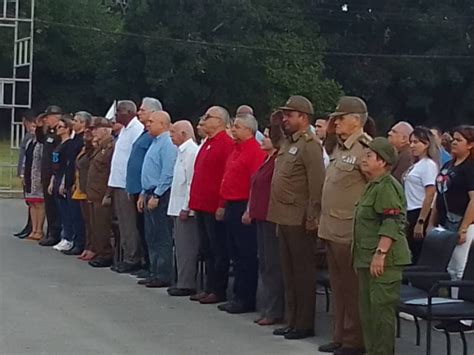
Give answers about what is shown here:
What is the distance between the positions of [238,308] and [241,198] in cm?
113

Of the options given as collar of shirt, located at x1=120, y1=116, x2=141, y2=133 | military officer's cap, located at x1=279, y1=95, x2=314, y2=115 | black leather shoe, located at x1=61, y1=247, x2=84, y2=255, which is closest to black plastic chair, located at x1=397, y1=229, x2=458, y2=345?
military officer's cap, located at x1=279, y1=95, x2=314, y2=115

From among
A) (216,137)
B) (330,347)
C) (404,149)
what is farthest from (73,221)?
(330,347)

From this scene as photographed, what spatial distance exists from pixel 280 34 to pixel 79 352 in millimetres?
47287

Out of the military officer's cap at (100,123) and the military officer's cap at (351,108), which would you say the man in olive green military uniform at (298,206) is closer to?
the military officer's cap at (351,108)

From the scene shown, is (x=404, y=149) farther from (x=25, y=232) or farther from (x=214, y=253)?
(x=25, y=232)

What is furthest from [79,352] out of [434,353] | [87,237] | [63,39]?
[63,39]

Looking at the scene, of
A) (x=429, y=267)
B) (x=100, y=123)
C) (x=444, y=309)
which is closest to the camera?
(x=444, y=309)

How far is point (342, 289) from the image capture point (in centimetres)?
825

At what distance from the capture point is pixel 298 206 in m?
8.95

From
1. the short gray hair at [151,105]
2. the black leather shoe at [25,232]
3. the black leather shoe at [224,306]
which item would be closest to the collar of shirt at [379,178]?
the black leather shoe at [224,306]

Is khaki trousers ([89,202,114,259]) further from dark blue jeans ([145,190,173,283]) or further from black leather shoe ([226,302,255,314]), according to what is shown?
black leather shoe ([226,302,255,314])

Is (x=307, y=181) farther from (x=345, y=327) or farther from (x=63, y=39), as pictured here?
(x=63, y=39)

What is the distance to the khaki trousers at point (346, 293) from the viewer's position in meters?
8.17

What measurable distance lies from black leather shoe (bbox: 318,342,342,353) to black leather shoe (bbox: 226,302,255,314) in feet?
5.94
